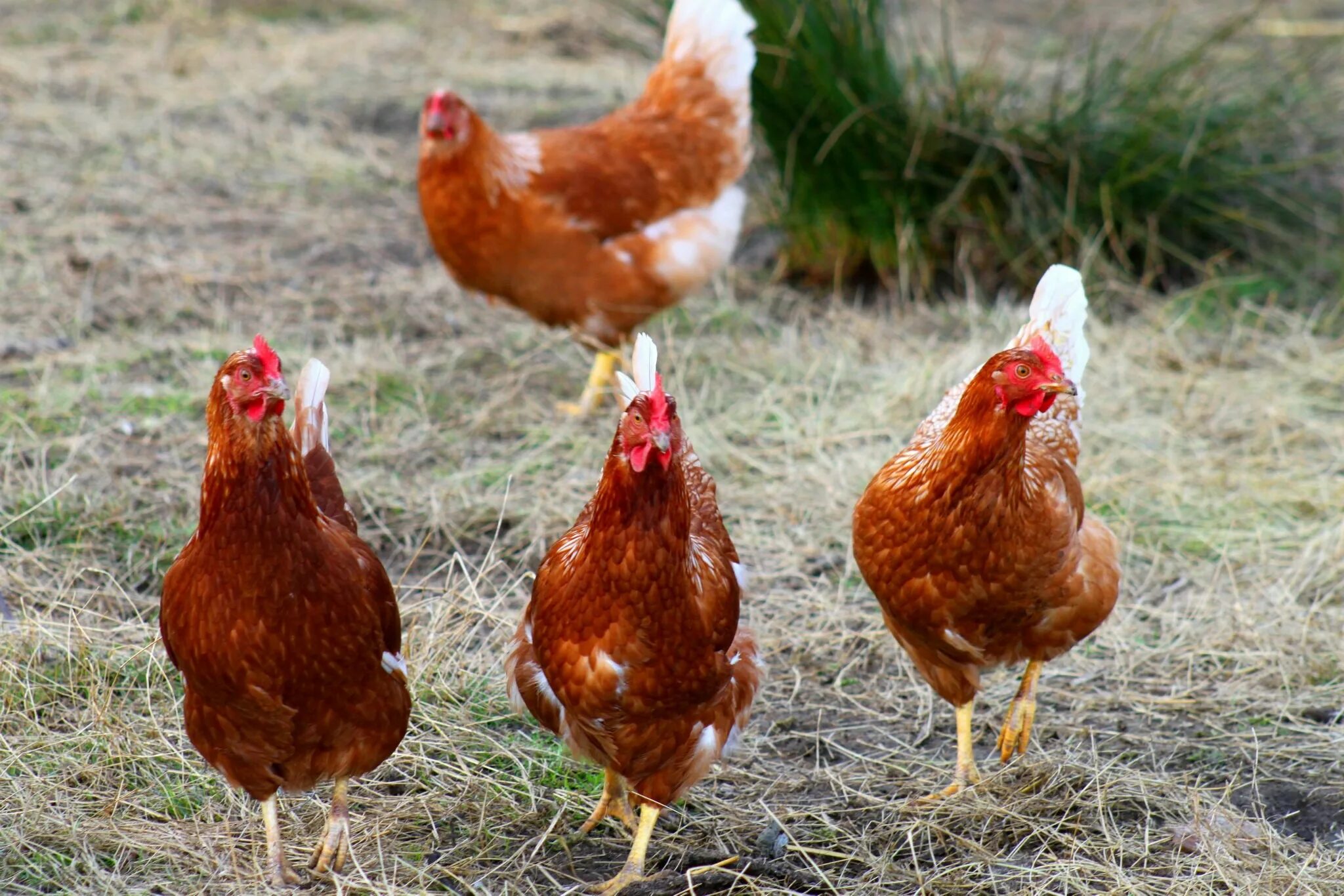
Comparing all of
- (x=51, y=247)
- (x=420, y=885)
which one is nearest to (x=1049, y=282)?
(x=420, y=885)

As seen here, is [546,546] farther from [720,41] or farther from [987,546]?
[720,41]

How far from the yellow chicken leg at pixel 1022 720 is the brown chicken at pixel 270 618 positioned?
1.74 meters

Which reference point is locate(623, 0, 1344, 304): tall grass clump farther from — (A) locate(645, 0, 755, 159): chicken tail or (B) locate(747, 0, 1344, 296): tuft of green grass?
(A) locate(645, 0, 755, 159): chicken tail

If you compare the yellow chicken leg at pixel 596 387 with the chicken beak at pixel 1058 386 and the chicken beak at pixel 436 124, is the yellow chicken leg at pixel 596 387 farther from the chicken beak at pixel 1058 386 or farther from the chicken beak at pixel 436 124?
the chicken beak at pixel 1058 386

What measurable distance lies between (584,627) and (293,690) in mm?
645

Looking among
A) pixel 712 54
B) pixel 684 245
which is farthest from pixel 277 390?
pixel 712 54

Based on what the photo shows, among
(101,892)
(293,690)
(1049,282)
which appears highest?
(1049,282)

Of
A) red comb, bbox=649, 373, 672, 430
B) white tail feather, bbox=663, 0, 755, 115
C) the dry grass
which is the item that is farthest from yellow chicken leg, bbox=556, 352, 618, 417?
red comb, bbox=649, 373, 672, 430

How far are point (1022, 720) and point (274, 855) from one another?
204cm

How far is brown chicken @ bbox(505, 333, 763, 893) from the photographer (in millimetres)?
2932

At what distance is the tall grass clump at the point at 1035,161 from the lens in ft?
22.6

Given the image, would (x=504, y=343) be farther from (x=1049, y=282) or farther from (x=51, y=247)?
(x=1049, y=282)

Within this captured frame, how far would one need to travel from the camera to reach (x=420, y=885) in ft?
10.2

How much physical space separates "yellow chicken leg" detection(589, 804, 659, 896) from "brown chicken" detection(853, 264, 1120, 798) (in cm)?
82
